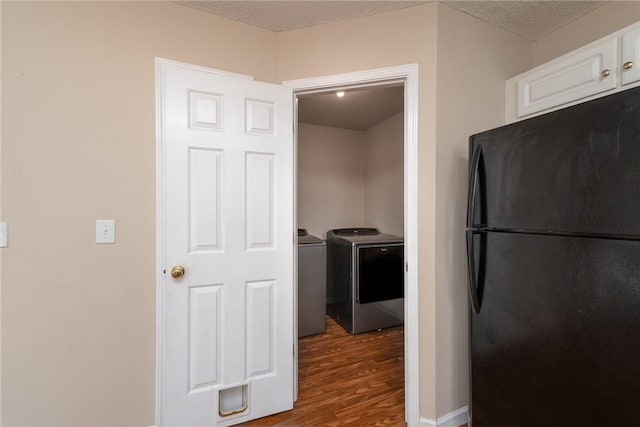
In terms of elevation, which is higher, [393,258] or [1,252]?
[1,252]

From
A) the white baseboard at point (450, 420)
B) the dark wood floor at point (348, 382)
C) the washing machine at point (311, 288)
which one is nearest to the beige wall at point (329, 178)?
the washing machine at point (311, 288)

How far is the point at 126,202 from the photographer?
1401 mm

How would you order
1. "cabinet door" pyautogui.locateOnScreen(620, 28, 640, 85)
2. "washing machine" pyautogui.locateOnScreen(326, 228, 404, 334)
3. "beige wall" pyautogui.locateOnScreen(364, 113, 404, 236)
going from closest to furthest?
"cabinet door" pyautogui.locateOnScreen(620, 28, 640, 85) → "washing machine" pyautogui.locateOnScreen(326, 228, 404, 334) → "beige wall" pyautogui.locateOnScreen(364, 113, 404, 236)

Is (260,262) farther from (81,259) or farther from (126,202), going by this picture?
(81,259)

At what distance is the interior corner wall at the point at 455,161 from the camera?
1501mm

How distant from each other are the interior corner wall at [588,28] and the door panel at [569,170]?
100 centimetres

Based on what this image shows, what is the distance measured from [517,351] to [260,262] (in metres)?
1.29

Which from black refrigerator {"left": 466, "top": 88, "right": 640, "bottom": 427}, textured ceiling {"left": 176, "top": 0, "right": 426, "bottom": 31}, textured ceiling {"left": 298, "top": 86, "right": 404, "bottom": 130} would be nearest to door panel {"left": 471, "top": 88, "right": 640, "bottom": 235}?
black refrigerator {"left": 466, "top": 88, "right": 640, "bottom": 427}

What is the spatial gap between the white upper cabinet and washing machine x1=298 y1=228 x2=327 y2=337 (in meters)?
1.87

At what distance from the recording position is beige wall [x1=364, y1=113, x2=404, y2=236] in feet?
10.1

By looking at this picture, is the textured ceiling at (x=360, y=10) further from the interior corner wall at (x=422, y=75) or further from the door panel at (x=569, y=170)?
the door panel at (x=569, y=170)

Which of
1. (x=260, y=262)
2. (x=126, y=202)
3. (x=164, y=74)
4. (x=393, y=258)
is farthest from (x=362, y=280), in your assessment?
(x=164, y=74)

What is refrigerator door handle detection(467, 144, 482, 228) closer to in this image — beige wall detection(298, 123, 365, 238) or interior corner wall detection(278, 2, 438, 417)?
interior corner wall detection(278, 2, 438, 417)

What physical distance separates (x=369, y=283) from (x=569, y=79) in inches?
81.5
